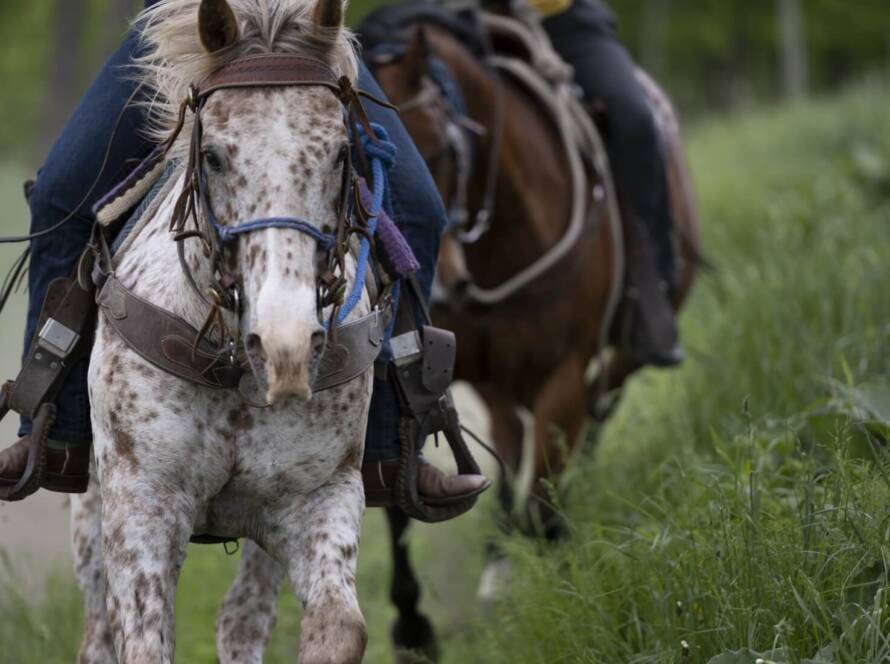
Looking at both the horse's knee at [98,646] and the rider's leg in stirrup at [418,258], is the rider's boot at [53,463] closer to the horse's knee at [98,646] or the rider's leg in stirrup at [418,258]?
the horse's knee at [98,646]

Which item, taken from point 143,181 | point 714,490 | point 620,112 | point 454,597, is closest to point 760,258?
point 620,112

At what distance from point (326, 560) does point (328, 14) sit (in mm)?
→ 1352

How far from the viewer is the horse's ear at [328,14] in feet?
11.2

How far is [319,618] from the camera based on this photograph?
11.0 feet

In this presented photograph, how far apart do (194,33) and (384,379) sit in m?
1.17

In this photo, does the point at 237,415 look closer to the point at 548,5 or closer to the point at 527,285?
the point at 527,285

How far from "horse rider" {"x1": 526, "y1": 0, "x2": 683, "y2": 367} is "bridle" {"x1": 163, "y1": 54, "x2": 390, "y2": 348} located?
361cm

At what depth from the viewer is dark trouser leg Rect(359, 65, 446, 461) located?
161 inches

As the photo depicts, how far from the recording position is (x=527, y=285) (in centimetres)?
638

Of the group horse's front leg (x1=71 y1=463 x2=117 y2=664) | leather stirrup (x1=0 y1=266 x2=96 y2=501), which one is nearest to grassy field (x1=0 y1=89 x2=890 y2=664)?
horse's front leg (x1=71 y1=463 x2=117 y2=664)

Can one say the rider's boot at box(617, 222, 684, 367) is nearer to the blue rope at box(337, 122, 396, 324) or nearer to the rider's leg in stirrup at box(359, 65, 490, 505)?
the rider's leg in stirrup at box(359, 65, 490, 505)

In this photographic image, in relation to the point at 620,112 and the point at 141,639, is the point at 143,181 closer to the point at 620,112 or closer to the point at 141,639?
the point at 141,639

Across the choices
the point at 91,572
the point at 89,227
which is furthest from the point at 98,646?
the point at 89,227

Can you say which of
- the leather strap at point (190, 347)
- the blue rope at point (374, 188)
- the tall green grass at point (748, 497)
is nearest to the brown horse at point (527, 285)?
the tall green grass at point (748, 497)
